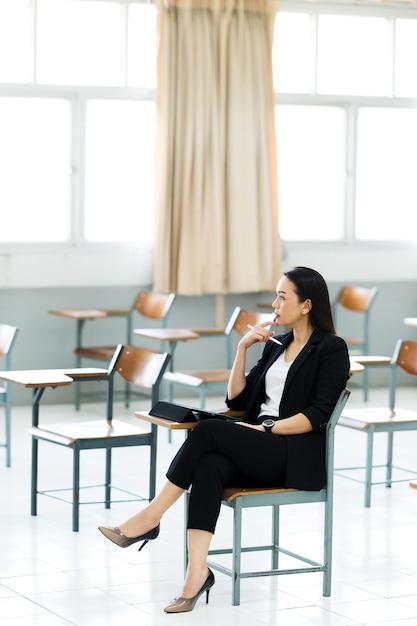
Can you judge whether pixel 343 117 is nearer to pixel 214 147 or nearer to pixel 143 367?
pixel 214 147

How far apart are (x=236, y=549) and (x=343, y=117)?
19.7 feet

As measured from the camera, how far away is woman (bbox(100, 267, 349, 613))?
3855mm

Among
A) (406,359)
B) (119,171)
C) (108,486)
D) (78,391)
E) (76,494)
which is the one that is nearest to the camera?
(76,494)

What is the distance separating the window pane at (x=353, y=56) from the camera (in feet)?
30.0

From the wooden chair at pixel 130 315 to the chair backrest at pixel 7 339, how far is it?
157cm

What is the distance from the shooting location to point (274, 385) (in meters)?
4.23

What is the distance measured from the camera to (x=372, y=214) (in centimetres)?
955

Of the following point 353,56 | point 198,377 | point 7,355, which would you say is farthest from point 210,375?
point 353,56

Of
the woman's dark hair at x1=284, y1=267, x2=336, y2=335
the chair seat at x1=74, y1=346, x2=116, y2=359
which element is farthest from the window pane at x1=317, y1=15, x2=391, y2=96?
the woman's dark hair at x1=284, y1=267, x2=336, y2=335

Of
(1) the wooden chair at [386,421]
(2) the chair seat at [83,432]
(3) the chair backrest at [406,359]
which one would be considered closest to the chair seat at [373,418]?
(1) the wooden chair at [386,421]

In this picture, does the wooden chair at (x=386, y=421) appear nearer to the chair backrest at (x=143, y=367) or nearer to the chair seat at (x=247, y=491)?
the chair backrest at (x=143, y=367)

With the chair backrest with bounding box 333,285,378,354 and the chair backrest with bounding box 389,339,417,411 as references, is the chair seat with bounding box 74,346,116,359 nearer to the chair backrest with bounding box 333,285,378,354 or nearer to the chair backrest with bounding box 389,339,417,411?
the chair backrest with bounding box 333,285,378,354

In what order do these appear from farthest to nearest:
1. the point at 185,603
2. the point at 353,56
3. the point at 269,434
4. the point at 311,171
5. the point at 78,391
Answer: the point at 311,171 → the point at 353,56 → the point at 78,391 → the point at 269,434 → the point at 185,603

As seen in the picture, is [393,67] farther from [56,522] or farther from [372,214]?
[56,522]
